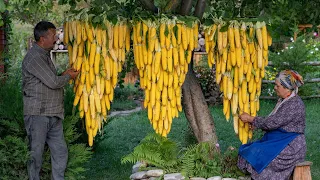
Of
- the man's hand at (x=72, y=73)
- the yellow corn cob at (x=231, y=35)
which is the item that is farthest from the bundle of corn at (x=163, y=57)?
the man's hand at (x=72, y=73)

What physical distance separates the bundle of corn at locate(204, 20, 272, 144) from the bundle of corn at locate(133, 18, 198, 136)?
0.19 m

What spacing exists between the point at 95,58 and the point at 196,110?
1134 millimetres

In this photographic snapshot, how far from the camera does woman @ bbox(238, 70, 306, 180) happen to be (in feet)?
15.0

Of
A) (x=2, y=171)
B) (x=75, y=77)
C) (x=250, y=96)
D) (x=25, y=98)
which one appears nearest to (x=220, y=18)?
(x=250, y=96)

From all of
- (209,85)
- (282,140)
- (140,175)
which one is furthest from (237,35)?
(209,85)

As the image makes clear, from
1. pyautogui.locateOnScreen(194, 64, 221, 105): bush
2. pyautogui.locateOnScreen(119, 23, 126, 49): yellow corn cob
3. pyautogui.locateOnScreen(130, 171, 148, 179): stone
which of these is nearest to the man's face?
pyautogui.locateOnScreen(119, 23, 126, 49): yellow corn cob

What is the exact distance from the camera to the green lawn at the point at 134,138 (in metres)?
6.49

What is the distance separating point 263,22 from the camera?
4336 mm

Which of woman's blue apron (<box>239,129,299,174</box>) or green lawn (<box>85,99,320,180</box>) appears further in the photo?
green lawn (<box>85,99,320,180</box>)

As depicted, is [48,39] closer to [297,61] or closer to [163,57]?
[163,57]

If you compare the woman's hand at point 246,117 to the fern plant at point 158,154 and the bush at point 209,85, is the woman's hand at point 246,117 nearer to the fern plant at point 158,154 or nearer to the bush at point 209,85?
the fern plant at point 158,154

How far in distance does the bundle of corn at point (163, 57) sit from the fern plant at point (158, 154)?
0.54 meters

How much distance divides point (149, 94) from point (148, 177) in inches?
34.4

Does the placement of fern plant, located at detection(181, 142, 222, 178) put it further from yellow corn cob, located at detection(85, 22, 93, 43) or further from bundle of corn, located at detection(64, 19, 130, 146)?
yellow corn cob, located at detection(85, 22, 93, 43)
